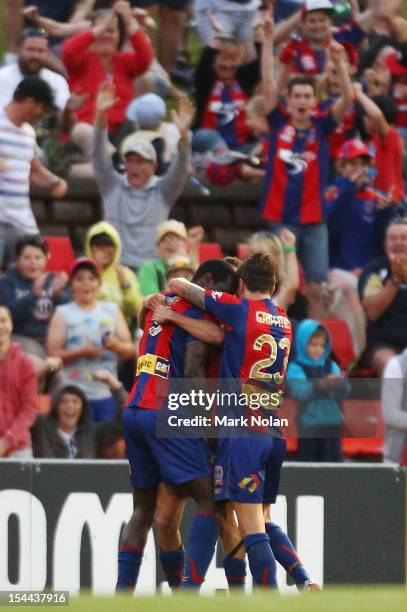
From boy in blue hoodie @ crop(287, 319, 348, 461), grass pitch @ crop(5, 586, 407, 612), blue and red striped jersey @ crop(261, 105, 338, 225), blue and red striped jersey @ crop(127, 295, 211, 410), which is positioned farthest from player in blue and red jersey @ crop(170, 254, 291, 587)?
blue and red striped jersey @ crop(261, 105, 338, 225)

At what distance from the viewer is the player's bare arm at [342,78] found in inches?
466

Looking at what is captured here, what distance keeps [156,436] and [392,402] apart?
7.87ft

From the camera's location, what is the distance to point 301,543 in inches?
363

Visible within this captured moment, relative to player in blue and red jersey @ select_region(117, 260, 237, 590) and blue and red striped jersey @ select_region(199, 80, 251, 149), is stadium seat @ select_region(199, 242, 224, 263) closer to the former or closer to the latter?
blue and red striped jersey @ select_region(199, 80, 251, 149)

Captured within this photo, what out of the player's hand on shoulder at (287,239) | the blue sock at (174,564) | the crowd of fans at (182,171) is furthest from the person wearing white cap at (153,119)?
the blue sock at (174,564)

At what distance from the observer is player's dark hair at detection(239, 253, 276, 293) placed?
24.8 ft

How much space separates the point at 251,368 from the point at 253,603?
76.2 inches

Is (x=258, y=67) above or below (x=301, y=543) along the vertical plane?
above

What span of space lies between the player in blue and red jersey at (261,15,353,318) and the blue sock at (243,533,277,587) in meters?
4.38

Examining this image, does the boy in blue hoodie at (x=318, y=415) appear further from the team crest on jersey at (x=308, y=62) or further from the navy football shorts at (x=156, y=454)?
the team crest on jersey at (x=308, y=62)

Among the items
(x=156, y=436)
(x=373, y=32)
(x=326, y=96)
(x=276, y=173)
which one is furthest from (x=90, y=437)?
(x=373, y=32)

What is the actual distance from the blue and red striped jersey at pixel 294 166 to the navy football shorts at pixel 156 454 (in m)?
4.34

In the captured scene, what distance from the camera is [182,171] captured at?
1150 centimetres

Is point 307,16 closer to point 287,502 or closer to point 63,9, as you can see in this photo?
point 63,9
